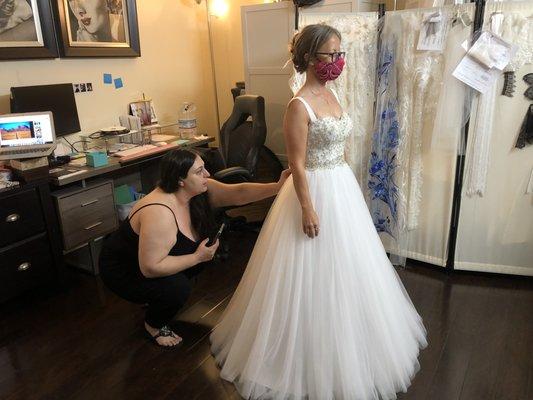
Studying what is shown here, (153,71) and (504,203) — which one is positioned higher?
(153,71)

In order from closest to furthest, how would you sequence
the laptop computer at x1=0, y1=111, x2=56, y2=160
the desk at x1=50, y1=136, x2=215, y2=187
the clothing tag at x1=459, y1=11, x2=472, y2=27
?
1. the clothing tag at x1=459, y1=11, x2=472, y2=27
2. the laptop computer at x1=0, y1=111, x2=56, y2=160
3. the desk at x1=50, y1=136, x2=215, y2=187

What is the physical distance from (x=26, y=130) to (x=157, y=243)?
117 centimetres

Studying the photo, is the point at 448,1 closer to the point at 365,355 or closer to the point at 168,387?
the point at 365,355

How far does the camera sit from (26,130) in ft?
7.86

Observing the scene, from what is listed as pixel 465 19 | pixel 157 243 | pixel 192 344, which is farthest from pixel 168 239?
pixel 465 19

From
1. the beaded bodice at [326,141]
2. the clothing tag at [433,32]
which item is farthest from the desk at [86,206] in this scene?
the clothing tag at [433,32]

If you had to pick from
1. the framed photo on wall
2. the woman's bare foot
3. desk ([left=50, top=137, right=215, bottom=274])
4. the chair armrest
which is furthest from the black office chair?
the woman's bare foot

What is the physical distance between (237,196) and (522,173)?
1536 mm

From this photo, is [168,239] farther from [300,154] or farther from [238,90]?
[238,90]

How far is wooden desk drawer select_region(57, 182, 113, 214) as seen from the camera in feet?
8.12

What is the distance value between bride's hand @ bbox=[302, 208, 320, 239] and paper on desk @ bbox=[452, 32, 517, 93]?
123cm

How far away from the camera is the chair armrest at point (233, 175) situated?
2582 millimetres

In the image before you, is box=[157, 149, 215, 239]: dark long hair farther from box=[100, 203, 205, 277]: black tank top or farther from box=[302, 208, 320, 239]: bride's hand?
box=[302, 208, 320, 239]: bride's hand

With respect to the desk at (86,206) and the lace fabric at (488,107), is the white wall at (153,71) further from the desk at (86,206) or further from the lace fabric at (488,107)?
the lace fabric at (488,107)
